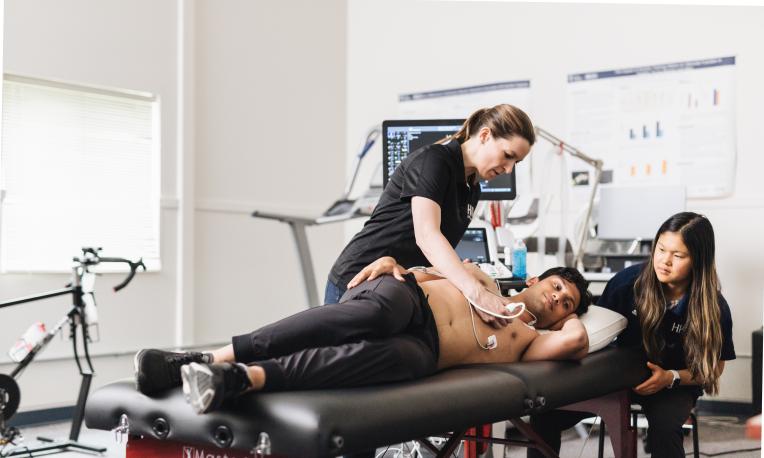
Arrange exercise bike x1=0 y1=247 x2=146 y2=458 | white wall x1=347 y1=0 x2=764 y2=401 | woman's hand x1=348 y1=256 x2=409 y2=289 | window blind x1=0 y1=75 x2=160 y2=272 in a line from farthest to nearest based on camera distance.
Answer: white wall x1=347 y1=0 x2=764 y2=401, window blind x1=0 y1=75 x2=160 y2=272, exercise bike x1=0 y1=247 x2=146 y2=458, woman's hand x1=348 y1=256 x2=409 y2=289

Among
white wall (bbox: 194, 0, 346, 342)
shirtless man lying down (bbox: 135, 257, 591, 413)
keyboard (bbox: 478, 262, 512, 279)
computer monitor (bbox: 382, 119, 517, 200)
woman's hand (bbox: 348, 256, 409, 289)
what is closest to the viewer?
shirtless man lying down (bbox: 135, 257, 591, 413)

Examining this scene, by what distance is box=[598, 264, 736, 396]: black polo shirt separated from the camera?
2215 millimetres

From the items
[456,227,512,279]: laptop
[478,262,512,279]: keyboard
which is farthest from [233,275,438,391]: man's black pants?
[456,227,512,279]: laptop

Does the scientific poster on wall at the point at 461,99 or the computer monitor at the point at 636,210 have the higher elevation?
the scientific poster on wall at the point at 461,99

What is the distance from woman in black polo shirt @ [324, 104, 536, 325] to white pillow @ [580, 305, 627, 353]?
0.32 meters

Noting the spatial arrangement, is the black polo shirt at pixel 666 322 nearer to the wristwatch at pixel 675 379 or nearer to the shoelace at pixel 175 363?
the wristwatch at pixel 675 379

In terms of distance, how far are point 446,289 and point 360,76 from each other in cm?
340

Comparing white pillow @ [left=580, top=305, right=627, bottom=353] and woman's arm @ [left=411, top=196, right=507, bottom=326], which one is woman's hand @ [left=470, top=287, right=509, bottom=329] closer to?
woman's arm @ [left=411, top=196, right=507, bottom=326]

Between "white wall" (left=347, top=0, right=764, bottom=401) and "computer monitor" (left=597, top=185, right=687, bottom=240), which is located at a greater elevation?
"white wall" (left=347, top=0, right=764, bottom=401)

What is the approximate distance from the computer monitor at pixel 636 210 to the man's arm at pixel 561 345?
164cm

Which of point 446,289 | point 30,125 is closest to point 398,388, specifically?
point 446,289

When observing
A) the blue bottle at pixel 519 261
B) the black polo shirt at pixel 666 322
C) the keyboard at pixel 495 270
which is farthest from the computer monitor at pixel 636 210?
the black polo shirt at pixel 666 322

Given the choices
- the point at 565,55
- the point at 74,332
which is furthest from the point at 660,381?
the point at 565,55

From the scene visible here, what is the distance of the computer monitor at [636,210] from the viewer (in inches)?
139
